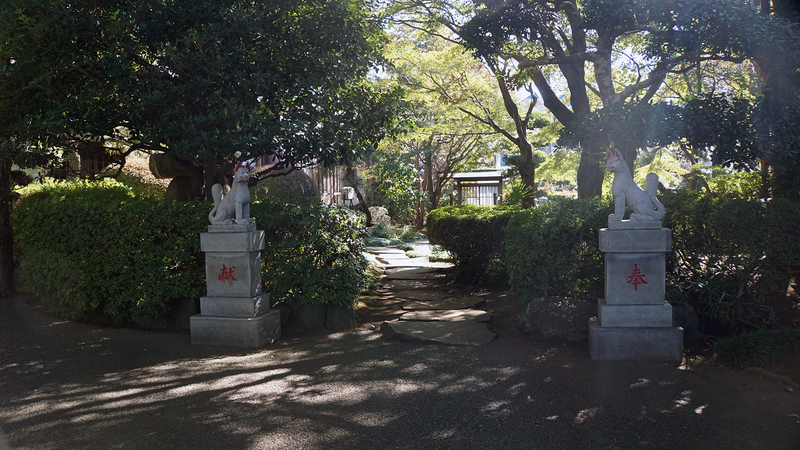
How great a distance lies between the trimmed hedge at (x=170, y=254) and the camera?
6.59 m

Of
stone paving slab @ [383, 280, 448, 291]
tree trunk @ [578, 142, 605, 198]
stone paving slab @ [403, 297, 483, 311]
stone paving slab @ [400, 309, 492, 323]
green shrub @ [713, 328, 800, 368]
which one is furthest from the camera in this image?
stone paving slab @ [383, 280, 448, 291]

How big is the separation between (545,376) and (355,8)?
16.3ft

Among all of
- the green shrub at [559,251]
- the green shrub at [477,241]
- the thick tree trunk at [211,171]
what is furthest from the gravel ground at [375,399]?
the green shrub at [477,241]

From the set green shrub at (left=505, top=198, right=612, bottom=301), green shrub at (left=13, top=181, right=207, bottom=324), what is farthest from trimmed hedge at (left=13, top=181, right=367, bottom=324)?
green shrub at (left=505, top=198, right=612, bottom=301)

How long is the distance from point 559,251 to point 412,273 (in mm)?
5552

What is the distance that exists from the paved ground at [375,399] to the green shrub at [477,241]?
11.3 feet

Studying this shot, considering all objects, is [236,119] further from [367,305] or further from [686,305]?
[686,305]

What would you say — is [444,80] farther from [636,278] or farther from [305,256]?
[636,278]

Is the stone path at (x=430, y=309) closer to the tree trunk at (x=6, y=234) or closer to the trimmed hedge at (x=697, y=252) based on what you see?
the trimmed hedge at (x=697, y=252)

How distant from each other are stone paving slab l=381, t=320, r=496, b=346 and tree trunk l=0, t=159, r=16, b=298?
20.7ft

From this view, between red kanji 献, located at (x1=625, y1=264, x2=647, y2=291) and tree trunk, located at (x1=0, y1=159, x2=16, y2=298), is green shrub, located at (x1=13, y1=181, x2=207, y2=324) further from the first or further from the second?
red kanji 献, located at (x1=625, y1=264, x2=647, y2=291)

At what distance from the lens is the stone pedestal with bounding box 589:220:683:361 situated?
525 cm

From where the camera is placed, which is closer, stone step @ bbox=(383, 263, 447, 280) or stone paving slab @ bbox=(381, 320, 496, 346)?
stone paving slab @ bbox=(381, 320, 496, 346)

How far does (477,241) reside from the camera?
32.7 ft
